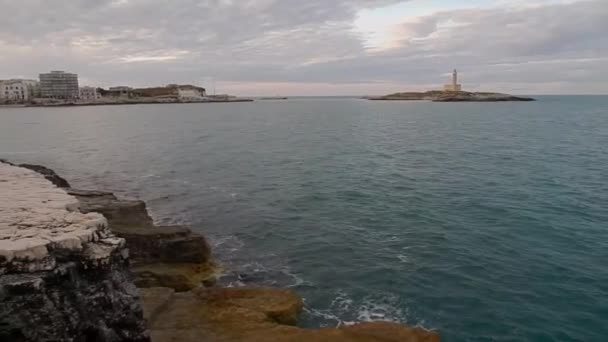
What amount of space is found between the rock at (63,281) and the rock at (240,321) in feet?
7.26

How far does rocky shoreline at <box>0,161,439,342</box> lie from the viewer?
12.1 meters

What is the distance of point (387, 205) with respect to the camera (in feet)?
121

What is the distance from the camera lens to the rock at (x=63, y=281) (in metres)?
11.9

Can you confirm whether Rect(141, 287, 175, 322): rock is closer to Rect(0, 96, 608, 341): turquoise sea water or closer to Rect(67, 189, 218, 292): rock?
Rect(67, 189, 218, 292): rock

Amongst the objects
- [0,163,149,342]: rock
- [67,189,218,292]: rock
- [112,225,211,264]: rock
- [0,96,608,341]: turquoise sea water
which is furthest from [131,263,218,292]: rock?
[0,163,149,342]: rock

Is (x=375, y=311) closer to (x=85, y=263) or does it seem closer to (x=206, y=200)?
(x=85, y=263)

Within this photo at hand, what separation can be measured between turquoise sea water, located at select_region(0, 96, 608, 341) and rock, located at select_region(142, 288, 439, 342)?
5.23 ft

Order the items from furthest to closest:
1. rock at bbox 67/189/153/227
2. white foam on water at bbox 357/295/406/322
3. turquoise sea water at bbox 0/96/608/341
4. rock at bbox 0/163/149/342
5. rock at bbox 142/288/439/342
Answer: rock at bbox 67/189/153/227
turquoise sea water at bbox 0/96/608/341
white foam on water at bbox 357/295/406/322
rock at bbox 142/288/439/342
rock at bbox 0/163/149/342

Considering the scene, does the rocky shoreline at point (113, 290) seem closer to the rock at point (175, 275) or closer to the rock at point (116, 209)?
the rock at point (175, 275)

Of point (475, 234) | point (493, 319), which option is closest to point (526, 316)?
point (493, 319)

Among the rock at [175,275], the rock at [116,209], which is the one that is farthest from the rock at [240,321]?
the rock at [116,209]

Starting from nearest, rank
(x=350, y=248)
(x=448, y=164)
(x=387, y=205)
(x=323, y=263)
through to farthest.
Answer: (x=323, y=263)
(x=350, y=248)
(x=387, y=205)
(x=448, y=164)

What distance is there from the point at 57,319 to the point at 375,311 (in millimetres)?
12575

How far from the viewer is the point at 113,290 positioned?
13.6 meters
